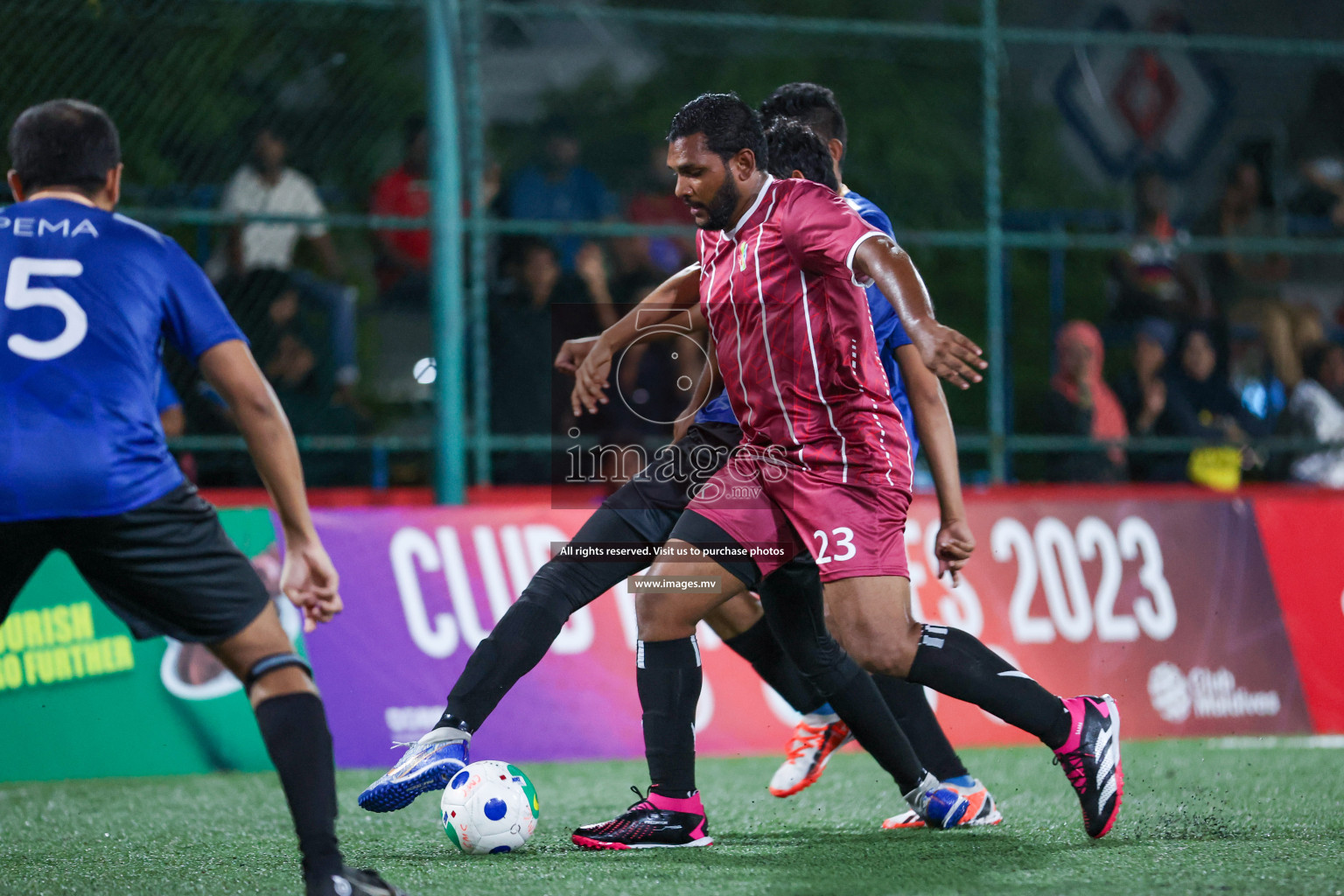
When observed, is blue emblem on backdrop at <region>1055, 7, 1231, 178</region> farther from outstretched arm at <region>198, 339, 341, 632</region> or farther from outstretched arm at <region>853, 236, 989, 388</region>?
outstretched arm at <region>198, 339, 341, 632</region>

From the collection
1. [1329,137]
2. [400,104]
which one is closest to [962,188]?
[1329,137]

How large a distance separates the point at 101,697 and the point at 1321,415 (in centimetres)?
779

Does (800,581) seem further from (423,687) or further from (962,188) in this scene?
(962,188)

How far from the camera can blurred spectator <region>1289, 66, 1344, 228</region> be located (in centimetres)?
1120

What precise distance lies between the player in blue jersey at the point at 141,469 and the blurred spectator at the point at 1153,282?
27.9 feet

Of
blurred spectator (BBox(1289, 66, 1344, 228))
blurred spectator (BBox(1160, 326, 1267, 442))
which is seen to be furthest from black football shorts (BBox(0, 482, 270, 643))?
blurred spectator (BBox(1289, 66, 1344, 228))

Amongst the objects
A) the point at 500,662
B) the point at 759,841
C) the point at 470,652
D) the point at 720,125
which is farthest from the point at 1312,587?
the point at 500,662

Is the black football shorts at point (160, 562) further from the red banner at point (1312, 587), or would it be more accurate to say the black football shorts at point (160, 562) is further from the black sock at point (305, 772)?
the red banner at point (1312, 587)

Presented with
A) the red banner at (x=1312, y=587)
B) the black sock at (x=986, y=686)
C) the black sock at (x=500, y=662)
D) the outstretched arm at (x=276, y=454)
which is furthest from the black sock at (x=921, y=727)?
the red banner at (x=1312, y=587)

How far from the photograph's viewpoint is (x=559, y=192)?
10320 millimetres

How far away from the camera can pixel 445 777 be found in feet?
14.3

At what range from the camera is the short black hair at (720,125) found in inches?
179

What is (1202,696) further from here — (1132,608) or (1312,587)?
(1312,587)

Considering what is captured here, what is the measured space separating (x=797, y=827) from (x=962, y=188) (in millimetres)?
14005
